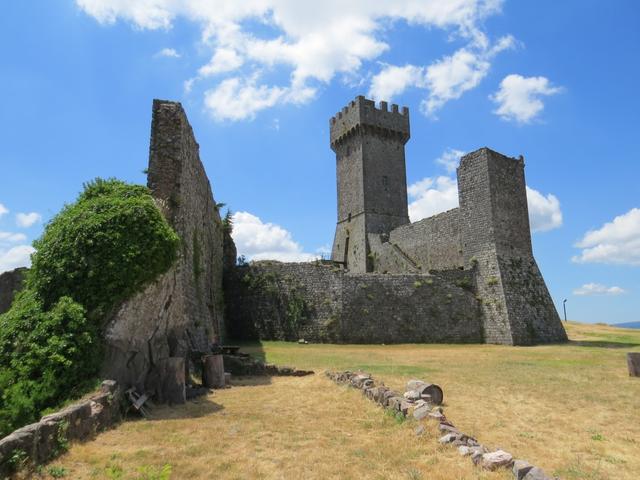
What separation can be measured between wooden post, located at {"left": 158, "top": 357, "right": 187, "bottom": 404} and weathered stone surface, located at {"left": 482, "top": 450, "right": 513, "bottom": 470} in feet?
21.7

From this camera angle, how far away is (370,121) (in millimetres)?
40875

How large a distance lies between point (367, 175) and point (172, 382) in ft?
107

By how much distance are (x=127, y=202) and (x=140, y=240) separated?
0.97 m

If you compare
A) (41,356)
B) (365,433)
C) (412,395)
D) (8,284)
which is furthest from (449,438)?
(8,284)

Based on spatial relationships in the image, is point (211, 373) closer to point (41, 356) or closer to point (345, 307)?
point (41, 356)

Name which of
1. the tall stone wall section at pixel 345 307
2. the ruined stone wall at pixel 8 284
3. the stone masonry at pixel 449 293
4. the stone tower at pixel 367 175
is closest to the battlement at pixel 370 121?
the stone tower at pixel 367 175

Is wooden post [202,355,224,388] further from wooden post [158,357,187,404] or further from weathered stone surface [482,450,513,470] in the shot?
weathered stone surface [482,450,513,470]

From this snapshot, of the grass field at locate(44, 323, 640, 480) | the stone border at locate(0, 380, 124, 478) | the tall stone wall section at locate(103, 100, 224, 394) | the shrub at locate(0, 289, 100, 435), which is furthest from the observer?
the tall stone wall section at locate(103, 100, 224, 394)

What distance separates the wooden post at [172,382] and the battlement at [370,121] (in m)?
33.3

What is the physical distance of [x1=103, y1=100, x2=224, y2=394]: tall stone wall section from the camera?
9.76 m

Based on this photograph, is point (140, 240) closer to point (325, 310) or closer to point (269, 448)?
point (269, 448)

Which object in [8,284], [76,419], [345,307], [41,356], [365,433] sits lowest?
[365,433]

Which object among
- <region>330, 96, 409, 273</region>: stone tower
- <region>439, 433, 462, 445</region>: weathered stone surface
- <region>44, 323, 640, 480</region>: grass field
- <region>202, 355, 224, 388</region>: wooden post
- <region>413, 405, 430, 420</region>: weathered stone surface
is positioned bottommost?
<region>44, 323, 640, 480</region>: grass field

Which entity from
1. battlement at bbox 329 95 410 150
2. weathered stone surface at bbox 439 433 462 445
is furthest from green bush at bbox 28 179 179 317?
battlement at bbox 329 95 410 150
